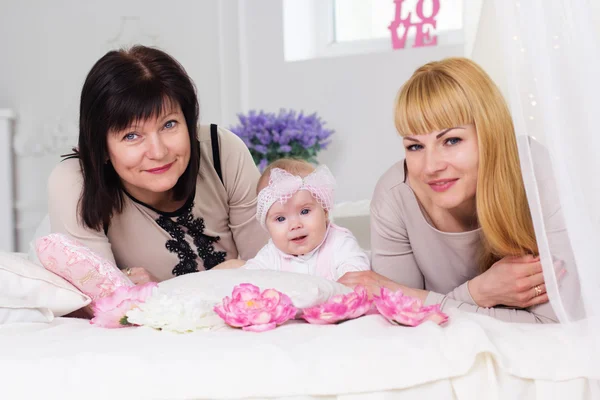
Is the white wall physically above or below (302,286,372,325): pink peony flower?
above

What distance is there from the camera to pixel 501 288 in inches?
66.4

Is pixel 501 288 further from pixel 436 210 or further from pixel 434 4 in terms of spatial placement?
pixel 434 4

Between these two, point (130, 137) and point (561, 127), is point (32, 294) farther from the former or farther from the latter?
point (561, 127)

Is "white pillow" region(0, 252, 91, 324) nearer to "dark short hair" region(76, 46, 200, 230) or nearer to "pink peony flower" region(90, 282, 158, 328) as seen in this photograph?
Result: "pink peony flower" region(90, 282, 158, 328)

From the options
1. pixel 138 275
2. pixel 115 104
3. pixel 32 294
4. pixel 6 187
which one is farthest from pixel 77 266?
pixel 6 187

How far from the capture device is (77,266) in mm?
1743

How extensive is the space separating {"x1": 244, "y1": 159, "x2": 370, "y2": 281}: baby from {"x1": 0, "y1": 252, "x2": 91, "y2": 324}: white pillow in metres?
0.61

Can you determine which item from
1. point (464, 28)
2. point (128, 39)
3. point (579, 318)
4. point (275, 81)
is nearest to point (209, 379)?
point (579, 318)

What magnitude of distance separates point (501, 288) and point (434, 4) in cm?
249

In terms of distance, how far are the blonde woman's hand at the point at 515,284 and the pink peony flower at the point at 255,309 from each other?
50 centimetres

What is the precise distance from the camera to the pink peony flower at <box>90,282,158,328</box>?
1.57 metres

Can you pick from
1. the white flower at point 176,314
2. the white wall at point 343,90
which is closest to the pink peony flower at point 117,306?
the white flower at point 176,314

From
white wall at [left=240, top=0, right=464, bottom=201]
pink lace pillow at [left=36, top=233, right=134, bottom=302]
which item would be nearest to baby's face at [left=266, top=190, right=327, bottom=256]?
pink lace pillow at [left=36, top=233, right=134, bottom=302]

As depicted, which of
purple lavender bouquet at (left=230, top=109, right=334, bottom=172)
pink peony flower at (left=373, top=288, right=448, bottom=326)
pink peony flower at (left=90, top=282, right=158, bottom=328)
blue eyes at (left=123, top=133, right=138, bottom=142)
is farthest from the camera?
purple lavender bouquet at (left=230, top=109, right=334, bottom=172)
